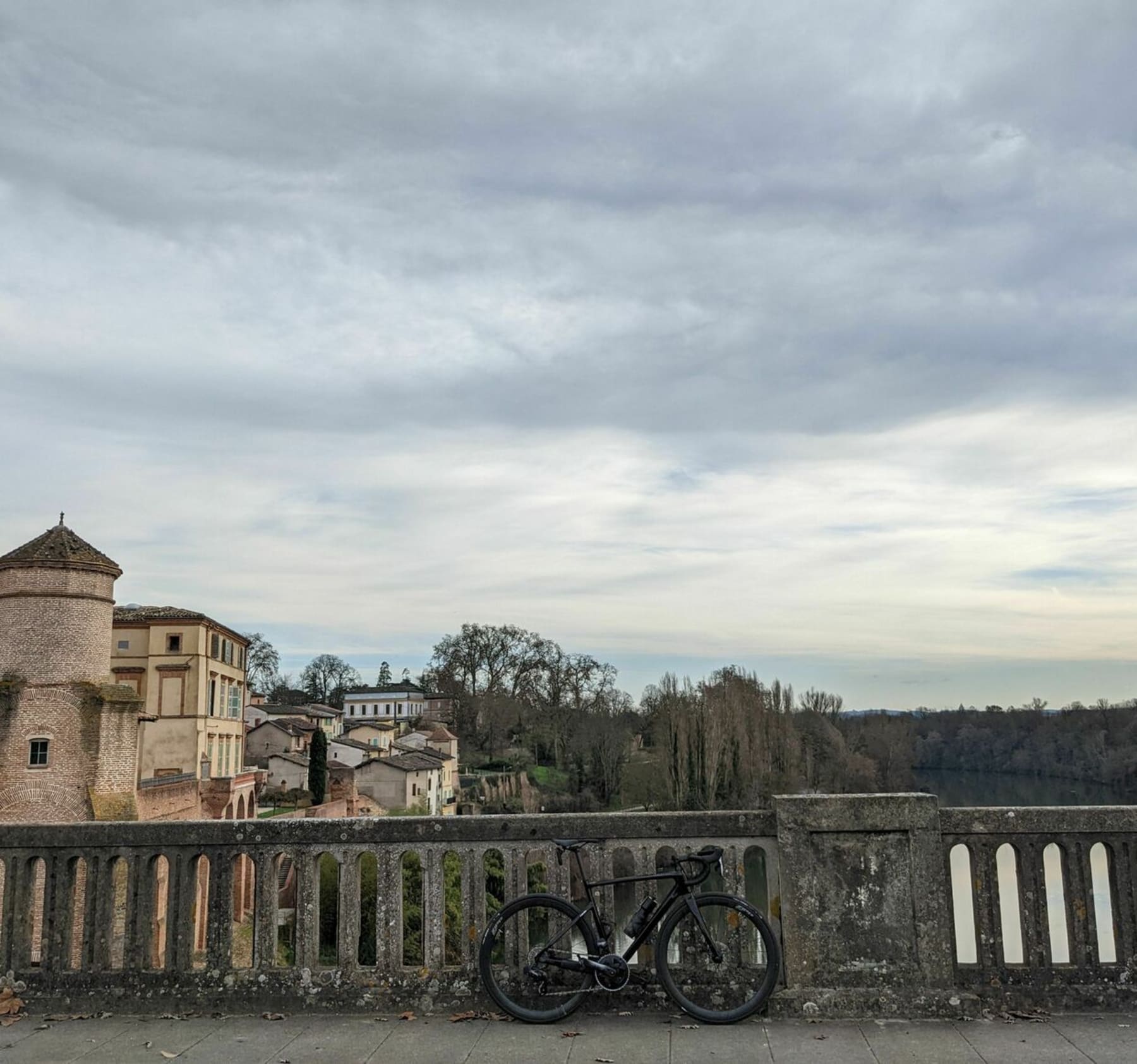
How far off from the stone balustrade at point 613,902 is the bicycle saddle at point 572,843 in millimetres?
81

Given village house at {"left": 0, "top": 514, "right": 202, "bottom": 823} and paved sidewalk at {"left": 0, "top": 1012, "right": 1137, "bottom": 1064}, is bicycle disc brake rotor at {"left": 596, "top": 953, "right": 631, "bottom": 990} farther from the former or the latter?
village house at {"left": 0, "top": 514, "right": 202, "bottom": 823}

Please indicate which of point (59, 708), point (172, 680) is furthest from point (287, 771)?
point (59, 708)

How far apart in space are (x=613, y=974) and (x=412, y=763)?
199 ft

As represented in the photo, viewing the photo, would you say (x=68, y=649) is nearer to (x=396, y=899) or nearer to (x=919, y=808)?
(x=396, y=899)

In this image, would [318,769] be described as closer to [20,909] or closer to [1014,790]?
[20,909]

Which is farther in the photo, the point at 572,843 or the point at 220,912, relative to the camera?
the point at 220,912

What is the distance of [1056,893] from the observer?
26.8 metres

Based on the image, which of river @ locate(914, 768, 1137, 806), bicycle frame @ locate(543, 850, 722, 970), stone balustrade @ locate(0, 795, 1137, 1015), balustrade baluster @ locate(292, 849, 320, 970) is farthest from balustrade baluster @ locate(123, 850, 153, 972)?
river @ locate(914, 768, 1137, 806)

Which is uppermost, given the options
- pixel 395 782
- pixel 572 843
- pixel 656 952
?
pixel 572 843

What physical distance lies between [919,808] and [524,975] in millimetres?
2552

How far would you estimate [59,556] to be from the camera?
2823 cm

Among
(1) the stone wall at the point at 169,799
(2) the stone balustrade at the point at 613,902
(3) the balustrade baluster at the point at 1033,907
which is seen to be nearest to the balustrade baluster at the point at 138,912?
(2) the stone balustrade at the point at 613,902

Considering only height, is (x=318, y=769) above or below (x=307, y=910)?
below

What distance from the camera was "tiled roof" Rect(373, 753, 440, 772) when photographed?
62.7 meters
